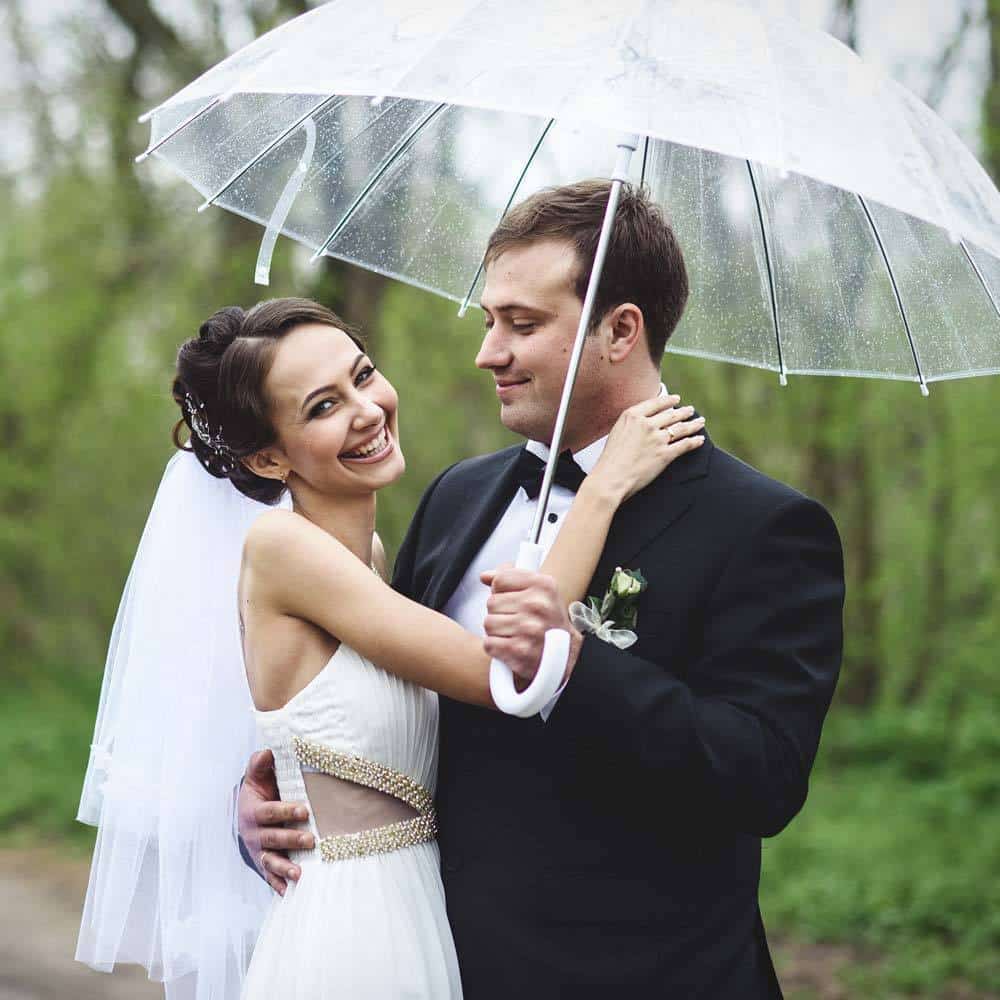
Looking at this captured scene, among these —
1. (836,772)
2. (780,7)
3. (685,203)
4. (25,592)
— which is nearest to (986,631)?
(836,772)

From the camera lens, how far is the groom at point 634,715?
7.86ft

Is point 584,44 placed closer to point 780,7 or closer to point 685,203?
point 780,7

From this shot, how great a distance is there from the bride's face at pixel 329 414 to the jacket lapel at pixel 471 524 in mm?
228

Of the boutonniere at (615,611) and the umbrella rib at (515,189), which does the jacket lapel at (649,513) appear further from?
the umbrella rib at (515,189)

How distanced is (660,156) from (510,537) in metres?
0.96

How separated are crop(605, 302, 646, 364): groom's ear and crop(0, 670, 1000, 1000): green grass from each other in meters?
4.17

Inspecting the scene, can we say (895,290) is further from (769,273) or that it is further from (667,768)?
(667,768)

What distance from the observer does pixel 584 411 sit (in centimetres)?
280

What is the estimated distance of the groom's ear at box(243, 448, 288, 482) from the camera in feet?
9.45

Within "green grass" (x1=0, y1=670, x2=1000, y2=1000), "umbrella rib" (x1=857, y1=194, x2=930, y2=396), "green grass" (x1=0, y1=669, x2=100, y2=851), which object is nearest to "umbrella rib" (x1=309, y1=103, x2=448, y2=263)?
"umbrella rib" (x1=857, y1=194, x2=930, y2=396)

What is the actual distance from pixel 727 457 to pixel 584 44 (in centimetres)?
90

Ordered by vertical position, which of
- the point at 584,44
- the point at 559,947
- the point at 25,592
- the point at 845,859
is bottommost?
the point at 25,592

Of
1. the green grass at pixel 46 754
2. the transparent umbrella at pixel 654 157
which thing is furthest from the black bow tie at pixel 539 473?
the green grass at pixel 46 754

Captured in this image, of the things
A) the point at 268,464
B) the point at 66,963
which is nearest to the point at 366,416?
the point at 268,464
